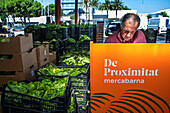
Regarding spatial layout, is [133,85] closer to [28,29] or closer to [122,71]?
[122,71]

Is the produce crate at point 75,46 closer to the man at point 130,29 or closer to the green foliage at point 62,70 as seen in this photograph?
the green foliage at point 62,70

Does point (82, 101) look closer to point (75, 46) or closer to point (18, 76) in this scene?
point (18, 76)

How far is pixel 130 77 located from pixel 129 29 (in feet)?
4.00

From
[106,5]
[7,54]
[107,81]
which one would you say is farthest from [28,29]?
[106,5]

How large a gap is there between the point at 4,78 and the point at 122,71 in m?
2.38

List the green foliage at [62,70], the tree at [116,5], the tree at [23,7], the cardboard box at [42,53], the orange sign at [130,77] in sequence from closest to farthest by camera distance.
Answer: the orange sign at [130,77] < the green foliage at [62,70] < the cardboard box at [42,53] < the tree at [23,7] < the tree at [116,5]

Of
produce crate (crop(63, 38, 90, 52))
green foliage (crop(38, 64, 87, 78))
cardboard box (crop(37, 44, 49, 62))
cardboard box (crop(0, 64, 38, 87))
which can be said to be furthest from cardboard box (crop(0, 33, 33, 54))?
produce crate (crop(63, 38, 90, 52))

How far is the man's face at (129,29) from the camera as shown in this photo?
3105mm

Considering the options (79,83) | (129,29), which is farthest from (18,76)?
(129,29)

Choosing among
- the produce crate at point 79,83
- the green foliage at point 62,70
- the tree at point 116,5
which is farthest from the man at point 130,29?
the tree at point 116,5

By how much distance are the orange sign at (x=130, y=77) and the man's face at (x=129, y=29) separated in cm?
106

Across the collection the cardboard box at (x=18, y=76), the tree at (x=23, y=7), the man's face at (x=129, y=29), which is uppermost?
the tree at (x=23, y=7)

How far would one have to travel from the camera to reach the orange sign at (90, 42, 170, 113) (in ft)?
7.09

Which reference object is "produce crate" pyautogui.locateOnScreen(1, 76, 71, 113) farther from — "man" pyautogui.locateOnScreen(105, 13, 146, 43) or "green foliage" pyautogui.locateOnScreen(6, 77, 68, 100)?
"man" pyautogui.locateOnScreen(105, 13, 146, 43)
